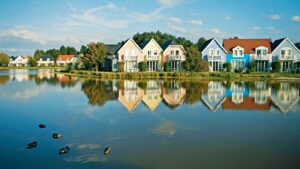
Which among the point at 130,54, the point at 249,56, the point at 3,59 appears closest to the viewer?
the point at 249,56

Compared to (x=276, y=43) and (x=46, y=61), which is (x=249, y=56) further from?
(x=46, y=61)

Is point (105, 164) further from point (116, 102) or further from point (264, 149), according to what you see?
point (116, 102)

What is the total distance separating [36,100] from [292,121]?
16.0 m

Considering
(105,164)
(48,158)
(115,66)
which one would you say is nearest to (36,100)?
(48,158)

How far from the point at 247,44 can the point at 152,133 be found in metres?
42.1

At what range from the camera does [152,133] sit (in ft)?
35.4

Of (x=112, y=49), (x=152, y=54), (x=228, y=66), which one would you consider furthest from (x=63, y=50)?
(x=228, y=66)

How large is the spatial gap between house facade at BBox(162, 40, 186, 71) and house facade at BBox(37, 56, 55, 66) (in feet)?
276

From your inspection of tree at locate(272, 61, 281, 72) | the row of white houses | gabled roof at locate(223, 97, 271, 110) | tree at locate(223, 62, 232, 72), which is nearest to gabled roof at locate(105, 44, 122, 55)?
tree at locate(223, 62, 232, 72)

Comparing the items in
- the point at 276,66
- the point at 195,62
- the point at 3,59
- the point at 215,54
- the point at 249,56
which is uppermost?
the point at 3,59

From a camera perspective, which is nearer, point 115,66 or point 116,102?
point 116,102

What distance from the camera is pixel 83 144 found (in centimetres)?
945

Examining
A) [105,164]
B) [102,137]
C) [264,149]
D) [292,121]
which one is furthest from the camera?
[292,121]

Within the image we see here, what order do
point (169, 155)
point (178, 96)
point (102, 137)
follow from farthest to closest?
point (178, 96) → point (102, 137) → point (169, 155)
